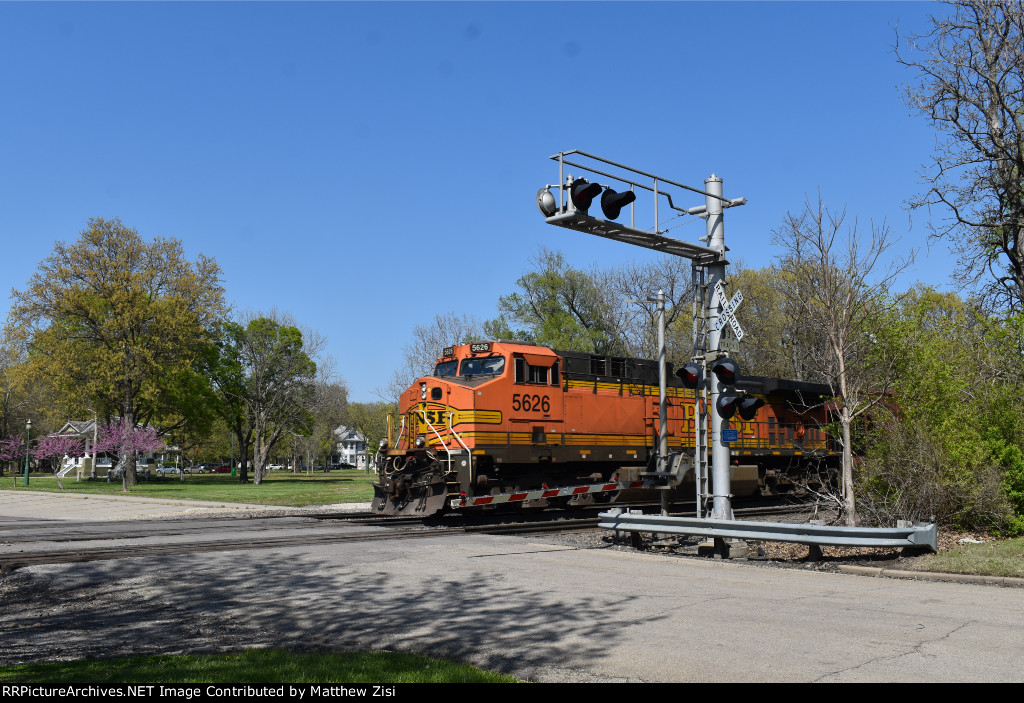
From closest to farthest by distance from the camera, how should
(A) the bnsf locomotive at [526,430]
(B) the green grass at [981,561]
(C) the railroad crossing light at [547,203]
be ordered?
(B) the green grass at [981,561], (C) the railroad crossing light at [547,203], (A) the bnsf locomotive at [526,430]

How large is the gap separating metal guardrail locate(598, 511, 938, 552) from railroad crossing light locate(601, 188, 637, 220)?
17.2ft

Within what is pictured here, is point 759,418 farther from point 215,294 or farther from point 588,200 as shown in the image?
point 215,294

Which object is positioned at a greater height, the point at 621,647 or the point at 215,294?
the point at 215,294

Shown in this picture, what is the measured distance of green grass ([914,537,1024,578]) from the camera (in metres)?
10.3

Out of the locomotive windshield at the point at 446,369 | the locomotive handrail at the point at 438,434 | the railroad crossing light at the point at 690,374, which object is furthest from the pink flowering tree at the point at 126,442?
the railroad crossing light at the point at 690,374

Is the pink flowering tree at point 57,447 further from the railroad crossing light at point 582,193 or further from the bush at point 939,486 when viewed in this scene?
the bush at point 939,486

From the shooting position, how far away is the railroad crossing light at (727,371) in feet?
41.4

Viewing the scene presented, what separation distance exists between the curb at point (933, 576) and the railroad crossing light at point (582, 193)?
21.7ft

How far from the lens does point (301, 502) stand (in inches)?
1188

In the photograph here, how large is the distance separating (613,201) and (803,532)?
5904mm

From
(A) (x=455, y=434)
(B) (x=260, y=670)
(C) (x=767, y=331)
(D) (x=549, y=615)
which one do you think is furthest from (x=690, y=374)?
(C) (x=767, y=331)

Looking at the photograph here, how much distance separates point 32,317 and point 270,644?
44.5 metres

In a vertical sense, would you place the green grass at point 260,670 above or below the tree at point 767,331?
below
